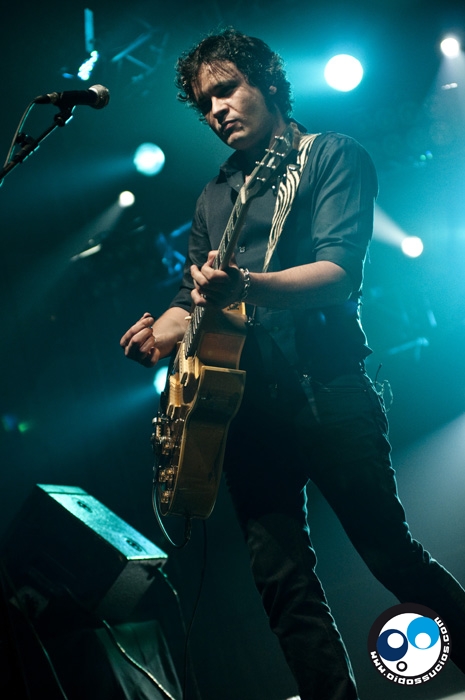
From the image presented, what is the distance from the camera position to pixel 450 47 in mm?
5277

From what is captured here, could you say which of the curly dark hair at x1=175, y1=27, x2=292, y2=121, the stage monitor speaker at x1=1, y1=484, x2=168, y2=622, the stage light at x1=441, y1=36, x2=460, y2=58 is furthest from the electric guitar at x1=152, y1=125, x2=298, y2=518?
the stage light at x1=441, y1=36, x2=460, y2=58

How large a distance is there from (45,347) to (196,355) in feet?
9.85

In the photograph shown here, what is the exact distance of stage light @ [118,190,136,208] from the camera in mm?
5193

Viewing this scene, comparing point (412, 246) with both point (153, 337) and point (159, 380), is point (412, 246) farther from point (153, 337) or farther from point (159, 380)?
point (153, 337)

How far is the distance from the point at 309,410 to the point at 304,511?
0.39 m

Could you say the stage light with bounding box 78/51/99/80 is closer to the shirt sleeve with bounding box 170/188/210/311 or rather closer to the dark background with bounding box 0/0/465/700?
the dark background with bounding box 0/0/465/700

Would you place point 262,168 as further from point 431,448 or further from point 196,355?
point 431,448

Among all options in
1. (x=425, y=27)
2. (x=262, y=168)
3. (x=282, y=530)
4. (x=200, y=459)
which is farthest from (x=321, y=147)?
(x=425, y=27)

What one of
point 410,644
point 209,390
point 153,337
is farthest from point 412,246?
point 410,644

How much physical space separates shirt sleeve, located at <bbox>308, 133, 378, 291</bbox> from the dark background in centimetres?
248

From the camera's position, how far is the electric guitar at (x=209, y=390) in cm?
175

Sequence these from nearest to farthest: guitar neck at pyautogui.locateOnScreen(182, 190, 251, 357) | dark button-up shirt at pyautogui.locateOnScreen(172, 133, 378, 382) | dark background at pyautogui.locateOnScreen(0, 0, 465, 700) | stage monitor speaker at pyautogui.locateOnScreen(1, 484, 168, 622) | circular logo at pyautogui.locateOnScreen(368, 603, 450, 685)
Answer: circular logo at pyautogui.locateOnScreen(368, 603, 450, 685) < guitar neck at pyautogui.locateOnScreen(182, 190, 251, 357) < dark button-up shirt at pyautogui.locateOnScreen(172, 133, 378, 382) < stage monitor speaker at pyautogui.locateOnScreen(1, 484, 168, 622) < dark background at pyautogui.locateOnScreen(0, 0, 465, 700)

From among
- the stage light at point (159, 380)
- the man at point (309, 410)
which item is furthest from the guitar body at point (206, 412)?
the stage light at point (159, 380)

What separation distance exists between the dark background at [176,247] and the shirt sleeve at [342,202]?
248 cm
